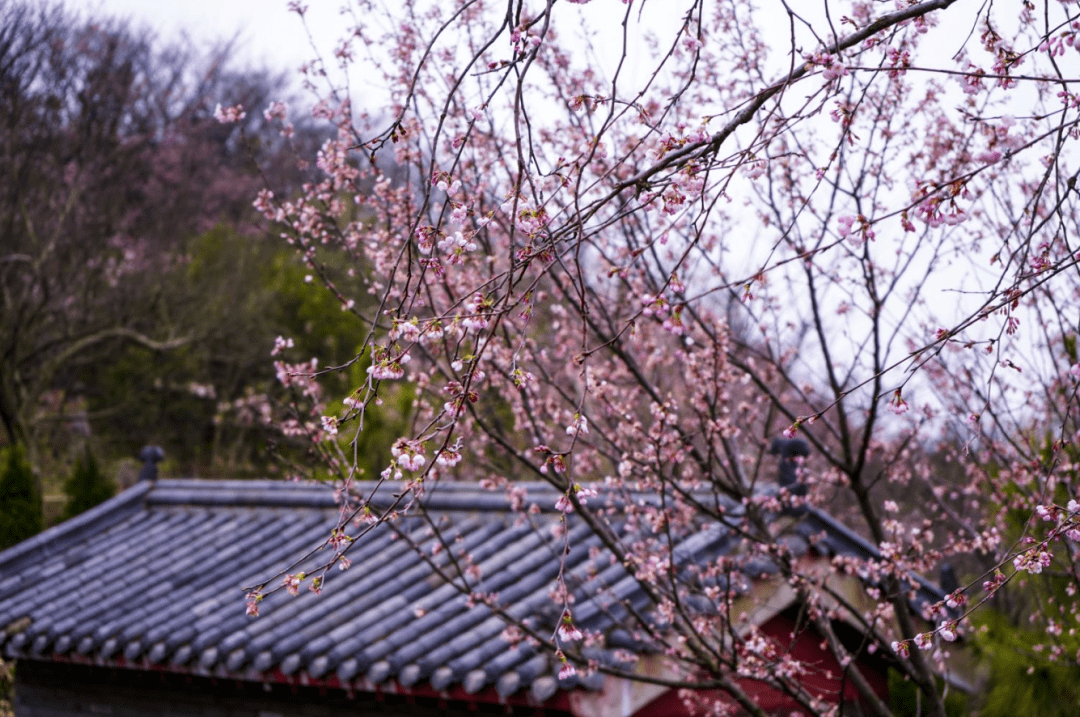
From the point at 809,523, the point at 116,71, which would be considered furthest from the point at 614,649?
the point at 116,71

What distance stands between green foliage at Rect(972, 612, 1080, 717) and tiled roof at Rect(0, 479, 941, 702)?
373mm

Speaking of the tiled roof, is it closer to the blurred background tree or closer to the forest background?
the forest background

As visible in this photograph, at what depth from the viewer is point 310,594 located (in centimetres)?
695

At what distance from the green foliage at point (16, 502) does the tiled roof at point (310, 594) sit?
3.37m

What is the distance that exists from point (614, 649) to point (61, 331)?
1528 centimetres

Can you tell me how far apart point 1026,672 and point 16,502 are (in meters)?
10.5

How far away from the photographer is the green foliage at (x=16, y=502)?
39.4 ft

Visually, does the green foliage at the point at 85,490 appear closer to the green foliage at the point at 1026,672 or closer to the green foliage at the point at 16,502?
the green foliage at the point at 16,502

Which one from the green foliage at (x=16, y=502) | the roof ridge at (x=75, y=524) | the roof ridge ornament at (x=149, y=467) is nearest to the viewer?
the roof ridge at (x=75, y=524)

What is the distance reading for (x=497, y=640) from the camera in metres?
5.52

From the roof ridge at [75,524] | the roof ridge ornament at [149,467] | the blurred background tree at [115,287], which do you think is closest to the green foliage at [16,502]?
the roof ridge at [75,524]

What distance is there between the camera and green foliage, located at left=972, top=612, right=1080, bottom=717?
5.46 meters

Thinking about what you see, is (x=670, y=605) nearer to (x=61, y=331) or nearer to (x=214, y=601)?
(x=214, y=601)

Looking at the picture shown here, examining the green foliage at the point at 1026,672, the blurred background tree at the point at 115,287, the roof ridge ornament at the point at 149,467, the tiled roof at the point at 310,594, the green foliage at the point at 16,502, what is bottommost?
the green foliage at the point at 1026,672
